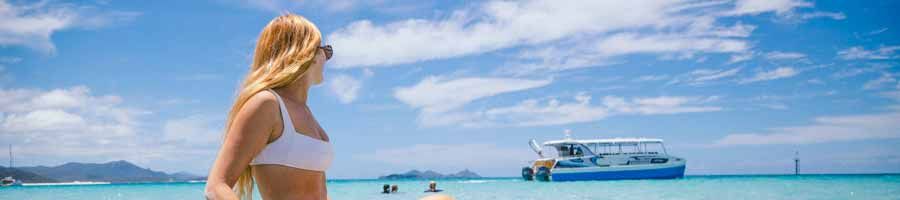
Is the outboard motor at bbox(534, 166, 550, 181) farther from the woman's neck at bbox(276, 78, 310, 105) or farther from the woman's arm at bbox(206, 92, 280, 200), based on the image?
the woman's arm at bbox(206, 92, 280, 200)

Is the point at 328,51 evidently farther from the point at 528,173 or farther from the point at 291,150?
the point at 528,173

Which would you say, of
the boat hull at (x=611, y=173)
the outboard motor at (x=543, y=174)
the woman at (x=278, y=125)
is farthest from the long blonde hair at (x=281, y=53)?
the outboard motor at (x=543, y=174)

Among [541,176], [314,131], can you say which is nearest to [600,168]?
[541,176]

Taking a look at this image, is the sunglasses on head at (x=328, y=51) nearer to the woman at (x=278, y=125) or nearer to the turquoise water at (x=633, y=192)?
the woman at (x=278, y=125)

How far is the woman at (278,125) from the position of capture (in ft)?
5.27

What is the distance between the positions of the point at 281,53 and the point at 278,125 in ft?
0.63

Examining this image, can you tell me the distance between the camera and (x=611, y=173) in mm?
48688

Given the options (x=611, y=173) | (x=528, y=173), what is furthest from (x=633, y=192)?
(x=528, y=173)

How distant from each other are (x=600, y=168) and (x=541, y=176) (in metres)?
3.85

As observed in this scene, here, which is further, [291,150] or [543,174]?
[543,174]

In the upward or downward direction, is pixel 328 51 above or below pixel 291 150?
above

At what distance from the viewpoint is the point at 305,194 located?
1.91 metres

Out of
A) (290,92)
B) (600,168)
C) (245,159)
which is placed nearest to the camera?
(245,159)

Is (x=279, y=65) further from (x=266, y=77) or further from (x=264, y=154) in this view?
(x=264, y=154)
